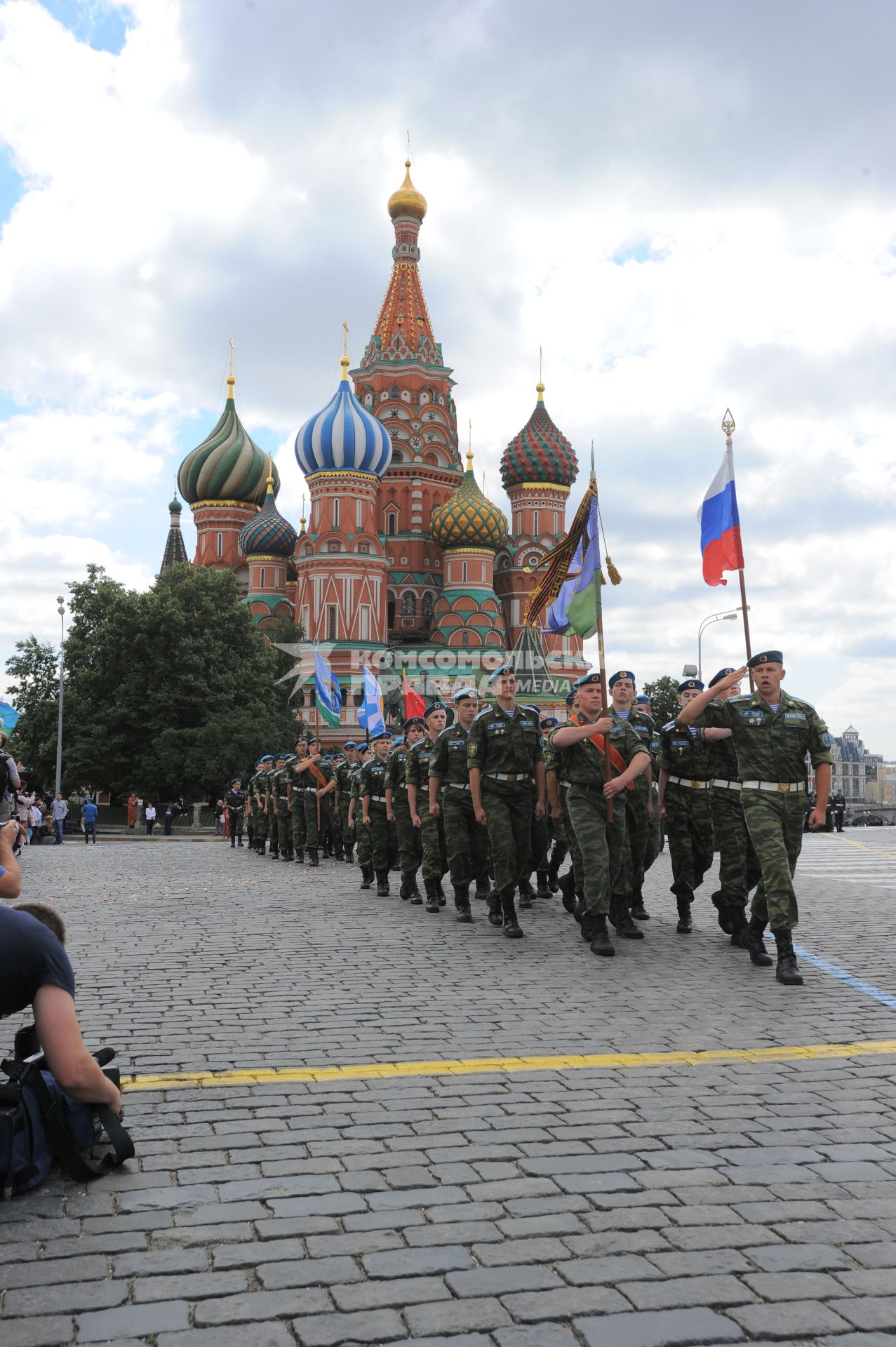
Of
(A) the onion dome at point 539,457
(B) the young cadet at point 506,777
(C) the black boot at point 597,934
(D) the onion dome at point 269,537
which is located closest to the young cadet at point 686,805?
(B) the young cadet at point 506,777

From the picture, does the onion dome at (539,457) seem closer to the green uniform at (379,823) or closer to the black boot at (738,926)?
the green uniform at (379,823)

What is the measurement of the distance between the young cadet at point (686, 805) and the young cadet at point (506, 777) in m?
1.17

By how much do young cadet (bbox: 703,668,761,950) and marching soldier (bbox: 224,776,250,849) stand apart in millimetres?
21047

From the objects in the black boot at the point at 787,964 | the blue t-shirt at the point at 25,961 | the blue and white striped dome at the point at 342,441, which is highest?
the blue and white striped dome at the point at 342,441

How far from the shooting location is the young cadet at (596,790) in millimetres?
8398

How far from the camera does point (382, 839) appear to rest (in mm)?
13539

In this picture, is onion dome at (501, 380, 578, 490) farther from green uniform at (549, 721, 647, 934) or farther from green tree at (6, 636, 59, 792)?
green uniform at (549, 721, 647, 934)

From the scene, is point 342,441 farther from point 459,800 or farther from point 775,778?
point 775,778

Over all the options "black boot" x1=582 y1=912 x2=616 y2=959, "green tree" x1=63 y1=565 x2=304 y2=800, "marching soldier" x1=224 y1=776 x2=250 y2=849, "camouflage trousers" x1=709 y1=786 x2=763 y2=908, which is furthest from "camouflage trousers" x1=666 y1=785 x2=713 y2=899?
"green tree" x1=63 y1=565 x2=304 y2=800

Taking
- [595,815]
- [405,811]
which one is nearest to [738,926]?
[595,815]

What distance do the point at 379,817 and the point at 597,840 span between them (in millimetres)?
5561

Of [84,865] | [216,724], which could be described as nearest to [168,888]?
[84,865]

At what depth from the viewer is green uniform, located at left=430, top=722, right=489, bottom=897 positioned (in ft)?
34.6

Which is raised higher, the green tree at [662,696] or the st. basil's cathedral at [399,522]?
the st. basil's cathedral at [399,522]
